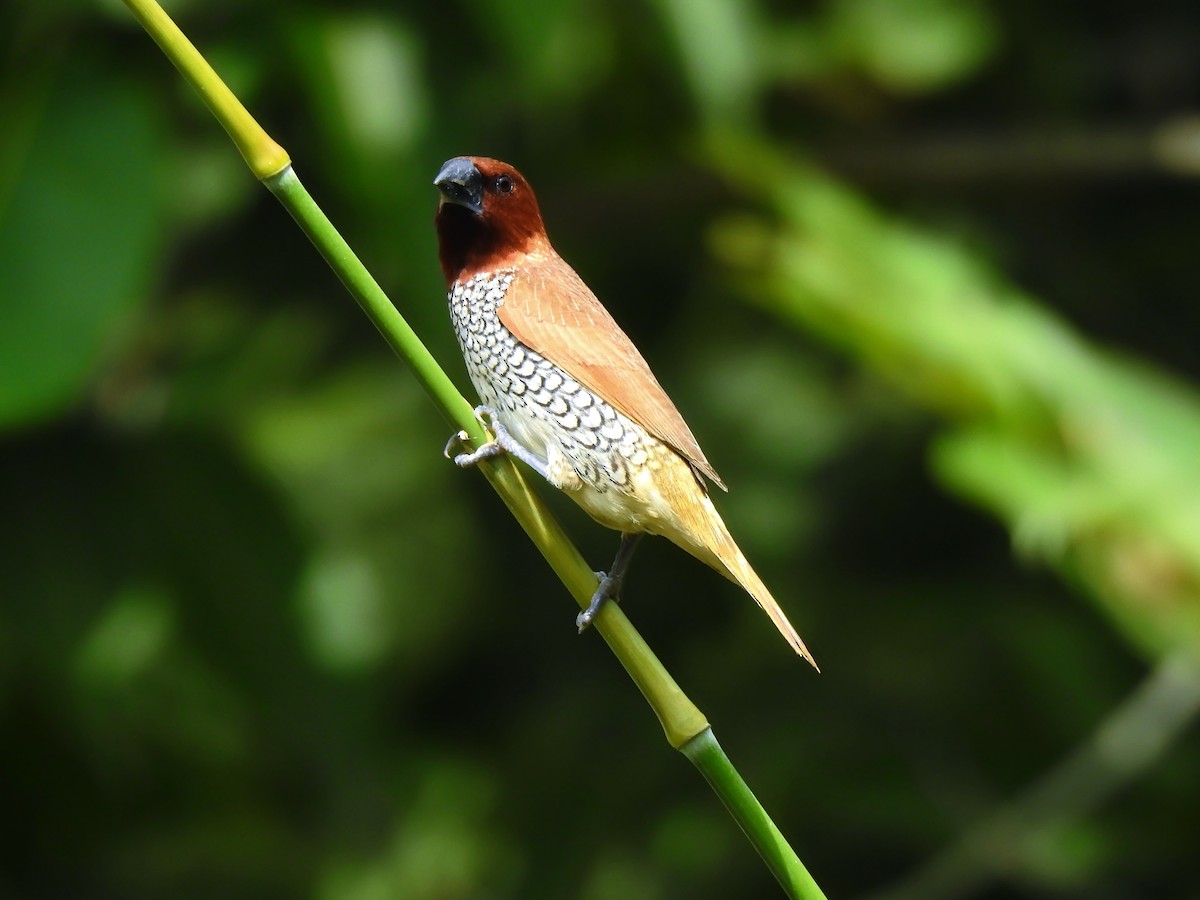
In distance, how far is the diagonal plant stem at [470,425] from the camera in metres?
1.25

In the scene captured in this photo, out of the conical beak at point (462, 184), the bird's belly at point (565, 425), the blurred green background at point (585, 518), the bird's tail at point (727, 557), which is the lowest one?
the blurred green background at point (585, 518)

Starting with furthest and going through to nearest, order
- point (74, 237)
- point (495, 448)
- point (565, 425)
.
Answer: point (74, 237) → point (565, 425) → point (495, 448)

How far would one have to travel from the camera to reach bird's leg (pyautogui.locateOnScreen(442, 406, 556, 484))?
161cm

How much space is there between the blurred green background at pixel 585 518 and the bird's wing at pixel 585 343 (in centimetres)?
141

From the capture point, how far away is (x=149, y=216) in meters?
3.32

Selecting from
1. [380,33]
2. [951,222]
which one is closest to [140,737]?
[380,33]

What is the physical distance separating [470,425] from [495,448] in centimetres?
26

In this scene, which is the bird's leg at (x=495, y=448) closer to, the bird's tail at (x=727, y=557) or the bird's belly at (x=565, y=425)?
the bird's belly at (x=565, y=425)

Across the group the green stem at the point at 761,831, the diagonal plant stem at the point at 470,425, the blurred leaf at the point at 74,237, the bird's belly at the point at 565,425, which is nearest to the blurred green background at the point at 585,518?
the blurred leaf at the point at 74,237

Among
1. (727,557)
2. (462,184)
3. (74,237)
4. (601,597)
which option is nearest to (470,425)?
(601,597)

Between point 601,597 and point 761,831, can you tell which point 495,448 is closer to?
point 601,597

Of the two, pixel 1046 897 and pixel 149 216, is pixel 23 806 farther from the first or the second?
pixel 1046 897

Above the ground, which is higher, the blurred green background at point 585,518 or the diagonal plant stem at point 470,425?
the diagonal plant stem at point 470,425

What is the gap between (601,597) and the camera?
56.6 inches
